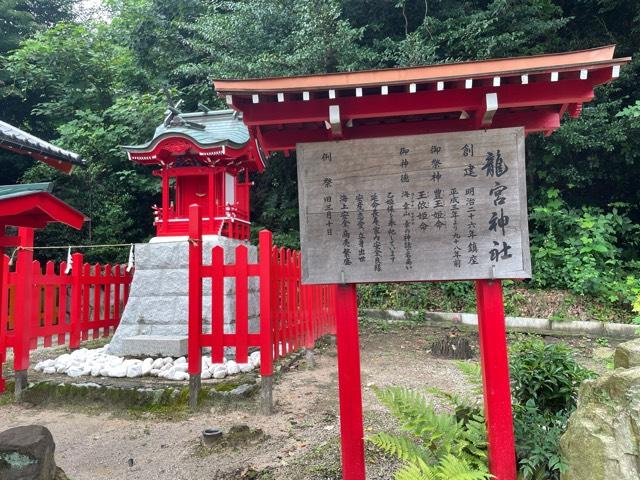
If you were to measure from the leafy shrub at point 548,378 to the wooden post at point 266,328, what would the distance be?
250cm

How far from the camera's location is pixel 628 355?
2854mm

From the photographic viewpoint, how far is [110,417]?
4.93 meters

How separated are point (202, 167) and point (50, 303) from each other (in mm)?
3259

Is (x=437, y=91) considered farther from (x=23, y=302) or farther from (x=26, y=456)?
(x=23, y=302)

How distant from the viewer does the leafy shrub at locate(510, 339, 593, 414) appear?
10.7 feet

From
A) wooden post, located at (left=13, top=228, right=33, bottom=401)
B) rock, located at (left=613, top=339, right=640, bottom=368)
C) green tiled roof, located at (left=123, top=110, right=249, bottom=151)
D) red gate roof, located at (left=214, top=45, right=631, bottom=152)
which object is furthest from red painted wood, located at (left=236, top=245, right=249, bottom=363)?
rock, located at (left=613, top=339, right=640, bottom=368)

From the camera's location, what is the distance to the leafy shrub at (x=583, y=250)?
32.4 feet

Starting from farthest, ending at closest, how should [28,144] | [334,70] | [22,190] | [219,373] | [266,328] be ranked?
[334,70] → [219,373] → [266,328] → [28,144] → [22,190]

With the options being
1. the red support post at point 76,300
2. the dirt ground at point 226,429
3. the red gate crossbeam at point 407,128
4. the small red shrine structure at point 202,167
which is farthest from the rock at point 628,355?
the red support post at point 76,300

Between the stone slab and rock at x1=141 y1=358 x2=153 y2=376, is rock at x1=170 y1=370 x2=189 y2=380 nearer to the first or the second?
rock at x1=141 y1=358 x2=153 y2=376

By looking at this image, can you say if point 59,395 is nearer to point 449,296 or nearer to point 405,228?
point 405,228

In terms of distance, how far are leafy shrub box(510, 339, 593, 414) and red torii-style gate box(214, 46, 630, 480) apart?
13.1 inches

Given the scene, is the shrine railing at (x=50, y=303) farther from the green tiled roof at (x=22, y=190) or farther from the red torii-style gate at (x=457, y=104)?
the red torii-style gate at (x=457, y=104)

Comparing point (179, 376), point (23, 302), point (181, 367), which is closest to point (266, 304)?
point (179, 376)
